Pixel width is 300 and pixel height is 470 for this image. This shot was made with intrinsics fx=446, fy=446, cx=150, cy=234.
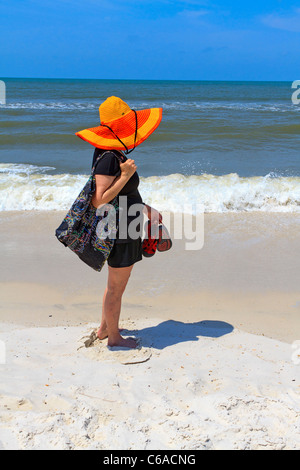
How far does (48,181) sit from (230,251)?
14.0ft

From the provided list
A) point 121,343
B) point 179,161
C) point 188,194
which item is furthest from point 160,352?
point 179,161

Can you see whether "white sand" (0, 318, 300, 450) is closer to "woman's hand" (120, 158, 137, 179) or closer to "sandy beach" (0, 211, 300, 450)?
"sandy beach" (0, 211, 300, 450)

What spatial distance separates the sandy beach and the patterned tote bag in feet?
2.43

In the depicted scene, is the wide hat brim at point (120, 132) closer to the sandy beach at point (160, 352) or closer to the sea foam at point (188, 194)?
the sandy beach at point (160, 352)

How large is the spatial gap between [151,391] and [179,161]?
30.5 feet

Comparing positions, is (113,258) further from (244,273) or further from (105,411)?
(244,273)

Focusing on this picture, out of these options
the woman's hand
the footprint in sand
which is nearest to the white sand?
the footprint in sand

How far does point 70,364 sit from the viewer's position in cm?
287

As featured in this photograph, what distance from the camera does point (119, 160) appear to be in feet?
8.41

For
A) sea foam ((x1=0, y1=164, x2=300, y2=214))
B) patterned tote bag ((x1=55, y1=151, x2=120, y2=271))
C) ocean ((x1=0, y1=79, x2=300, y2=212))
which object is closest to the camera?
patterned tote bag ((x1=55, y1=151, x2=120, y2=271))

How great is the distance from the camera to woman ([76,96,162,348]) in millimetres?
2545

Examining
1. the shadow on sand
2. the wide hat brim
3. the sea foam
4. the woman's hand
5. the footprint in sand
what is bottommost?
the shadow on sand
